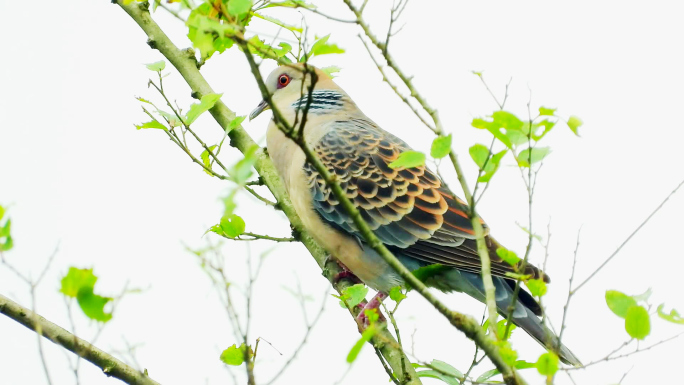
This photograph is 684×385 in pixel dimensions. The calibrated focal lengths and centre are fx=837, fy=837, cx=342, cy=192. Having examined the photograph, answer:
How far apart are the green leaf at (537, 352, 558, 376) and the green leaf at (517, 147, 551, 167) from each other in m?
0.51

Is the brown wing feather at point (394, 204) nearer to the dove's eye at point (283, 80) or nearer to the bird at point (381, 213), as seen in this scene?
the bird at point (381, 213)

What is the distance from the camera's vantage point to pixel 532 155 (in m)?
2.23

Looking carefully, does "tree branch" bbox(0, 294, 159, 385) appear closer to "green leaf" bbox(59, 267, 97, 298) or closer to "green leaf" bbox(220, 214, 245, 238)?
"green leaf" bbox(59, 267, 97, 298)

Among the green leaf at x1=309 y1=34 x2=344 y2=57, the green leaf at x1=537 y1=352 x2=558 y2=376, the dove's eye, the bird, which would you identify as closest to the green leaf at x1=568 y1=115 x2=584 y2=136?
the green leaf at x1=537 y1=352 x2=558 y2=376

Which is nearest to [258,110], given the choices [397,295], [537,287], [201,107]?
[201,107]

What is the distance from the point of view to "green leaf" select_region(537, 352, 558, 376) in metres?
1.97

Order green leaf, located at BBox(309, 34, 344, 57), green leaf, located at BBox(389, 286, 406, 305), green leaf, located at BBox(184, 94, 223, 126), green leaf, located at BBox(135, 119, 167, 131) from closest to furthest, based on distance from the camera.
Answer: green leaf, located at BBox(309, 34, 344, 57) < green leaf, located at BBox(389, 286, 406, 305) < green leaf, located at BBox(184, 94, 223, 126) < green leaf, located at BBox(135, 119, 167, 131)

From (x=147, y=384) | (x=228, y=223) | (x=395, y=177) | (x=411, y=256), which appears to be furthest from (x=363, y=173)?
(x=147, y=384)

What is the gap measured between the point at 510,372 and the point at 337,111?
265 centimetres

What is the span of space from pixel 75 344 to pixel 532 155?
1.39m

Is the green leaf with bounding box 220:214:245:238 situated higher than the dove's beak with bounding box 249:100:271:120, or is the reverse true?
the dove's beak with bounding box 249:100:271:120

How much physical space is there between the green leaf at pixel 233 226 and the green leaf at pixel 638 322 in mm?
1897

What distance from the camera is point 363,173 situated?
4.12 metres

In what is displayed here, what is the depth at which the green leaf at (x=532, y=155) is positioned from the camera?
7.25 feet
